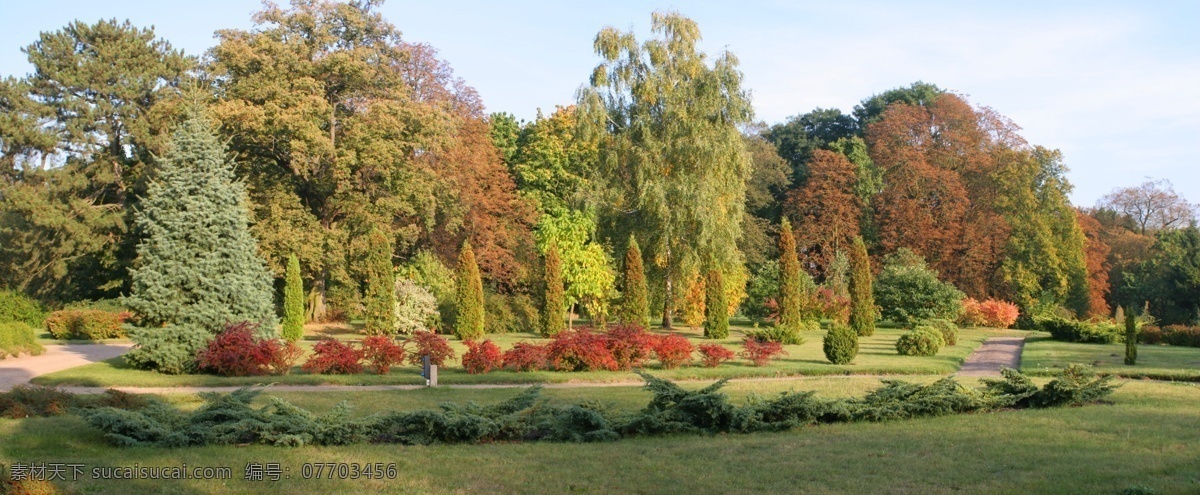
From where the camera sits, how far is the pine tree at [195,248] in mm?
17703

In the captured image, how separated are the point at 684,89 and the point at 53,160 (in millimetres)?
26694

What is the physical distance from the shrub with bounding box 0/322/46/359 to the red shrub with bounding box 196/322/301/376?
245 inches

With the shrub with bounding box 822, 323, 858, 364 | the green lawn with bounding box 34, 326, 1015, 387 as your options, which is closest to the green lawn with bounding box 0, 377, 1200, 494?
the green lawn with bounding box 34, 326, 1015, 387

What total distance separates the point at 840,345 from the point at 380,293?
610 inches

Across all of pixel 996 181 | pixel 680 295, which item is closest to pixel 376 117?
pixel 680 295

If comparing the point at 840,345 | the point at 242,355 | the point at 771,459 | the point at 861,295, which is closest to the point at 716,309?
the point at 861,295

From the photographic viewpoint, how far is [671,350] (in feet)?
60.4

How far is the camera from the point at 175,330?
1739cm

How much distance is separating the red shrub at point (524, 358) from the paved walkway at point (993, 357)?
875 cm

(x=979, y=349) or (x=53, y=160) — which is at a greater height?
(x=53, y=160)

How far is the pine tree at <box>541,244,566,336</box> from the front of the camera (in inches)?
1246

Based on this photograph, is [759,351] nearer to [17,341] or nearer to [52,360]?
[52,360]

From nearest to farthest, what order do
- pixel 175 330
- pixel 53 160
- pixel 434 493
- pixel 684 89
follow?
1. pixel 434 493
2. pixel 175 330
3. pixel 684 89
4. pixel 53 160

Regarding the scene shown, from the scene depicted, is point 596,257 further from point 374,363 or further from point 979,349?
point 374,363
